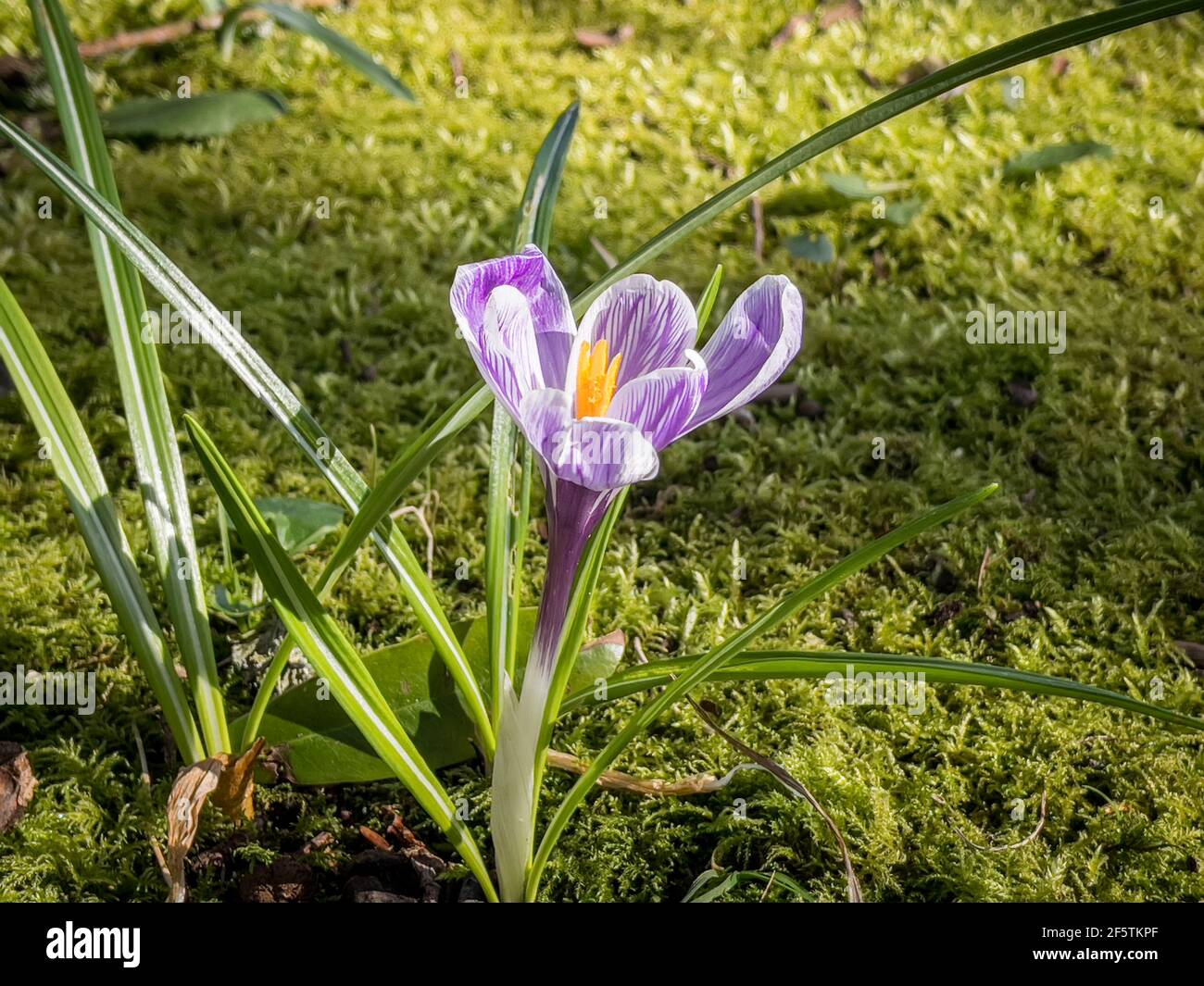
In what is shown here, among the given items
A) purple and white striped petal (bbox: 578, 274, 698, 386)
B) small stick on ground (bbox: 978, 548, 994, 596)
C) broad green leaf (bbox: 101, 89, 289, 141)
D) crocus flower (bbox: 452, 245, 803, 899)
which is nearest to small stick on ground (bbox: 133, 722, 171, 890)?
crocus flower (bbox: 452, 245, 803, 899)

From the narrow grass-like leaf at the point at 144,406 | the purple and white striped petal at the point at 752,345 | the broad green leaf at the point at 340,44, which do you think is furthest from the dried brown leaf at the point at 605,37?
the purple and white striped petal at the point at 752,345

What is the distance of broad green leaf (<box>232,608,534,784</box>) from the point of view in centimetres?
130

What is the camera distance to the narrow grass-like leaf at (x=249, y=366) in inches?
43.2

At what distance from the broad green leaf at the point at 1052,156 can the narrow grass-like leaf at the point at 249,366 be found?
2144 millimetres

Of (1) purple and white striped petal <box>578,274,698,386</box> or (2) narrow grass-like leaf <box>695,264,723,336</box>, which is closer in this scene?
(1) purple and white striped petal <box>578,274,698,386</box>

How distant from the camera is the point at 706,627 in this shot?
5.26 ft

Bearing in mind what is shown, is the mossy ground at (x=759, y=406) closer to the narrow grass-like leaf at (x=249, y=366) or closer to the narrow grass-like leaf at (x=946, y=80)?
the narrow grass-like leaf at (x=249, y=366)

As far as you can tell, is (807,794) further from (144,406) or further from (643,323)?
(144,406)

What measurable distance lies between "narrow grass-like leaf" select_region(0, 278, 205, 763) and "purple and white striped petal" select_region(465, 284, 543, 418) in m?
0.58

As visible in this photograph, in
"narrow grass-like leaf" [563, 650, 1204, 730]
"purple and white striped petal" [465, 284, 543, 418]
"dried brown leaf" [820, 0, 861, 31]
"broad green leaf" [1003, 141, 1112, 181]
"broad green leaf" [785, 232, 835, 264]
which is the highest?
"dried brown leaf" [820, 0, 861, 31]

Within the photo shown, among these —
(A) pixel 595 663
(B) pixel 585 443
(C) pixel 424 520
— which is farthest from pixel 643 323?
(C) pixel 424 520

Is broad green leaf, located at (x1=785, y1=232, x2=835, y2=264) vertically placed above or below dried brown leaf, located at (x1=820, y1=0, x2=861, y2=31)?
below

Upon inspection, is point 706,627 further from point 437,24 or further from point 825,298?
point 437,24

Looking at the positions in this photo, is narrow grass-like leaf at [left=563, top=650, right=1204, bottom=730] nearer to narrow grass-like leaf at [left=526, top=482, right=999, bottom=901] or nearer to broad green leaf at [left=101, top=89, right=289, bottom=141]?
narrow grass-like leaf at [left=526, top=482, right=999, bottom=901]
